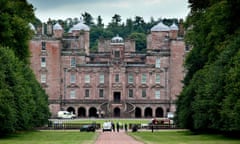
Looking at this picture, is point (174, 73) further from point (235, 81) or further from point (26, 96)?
point (235, 81)

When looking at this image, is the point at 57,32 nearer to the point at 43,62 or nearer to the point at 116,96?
the point at 43,62

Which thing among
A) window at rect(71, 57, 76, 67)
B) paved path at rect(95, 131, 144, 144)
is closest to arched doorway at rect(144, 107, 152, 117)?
window at rect(71, 57, 76, 67)

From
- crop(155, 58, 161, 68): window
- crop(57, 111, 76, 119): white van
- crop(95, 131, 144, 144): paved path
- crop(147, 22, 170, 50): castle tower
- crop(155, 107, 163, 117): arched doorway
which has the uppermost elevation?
crop(147, 22, 170, 50): castle tower

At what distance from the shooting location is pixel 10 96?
183 feet

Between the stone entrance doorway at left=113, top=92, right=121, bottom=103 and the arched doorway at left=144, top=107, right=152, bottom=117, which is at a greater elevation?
the stone entrance doorway at left=113, top=92, right=121, bottom=103

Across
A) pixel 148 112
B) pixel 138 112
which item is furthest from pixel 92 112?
pixel 148 112

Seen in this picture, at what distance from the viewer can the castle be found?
133000 millimetres

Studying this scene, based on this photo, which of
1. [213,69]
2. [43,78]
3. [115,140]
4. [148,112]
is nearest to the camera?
[115,140]

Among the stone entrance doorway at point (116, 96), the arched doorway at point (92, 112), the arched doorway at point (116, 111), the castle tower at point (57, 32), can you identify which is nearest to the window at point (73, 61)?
the castle tower at point (57, 32)

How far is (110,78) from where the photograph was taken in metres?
135

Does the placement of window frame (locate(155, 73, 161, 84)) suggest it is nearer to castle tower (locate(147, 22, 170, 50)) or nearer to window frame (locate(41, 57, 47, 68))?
castle tower (locate(147, 22, 170, 50))

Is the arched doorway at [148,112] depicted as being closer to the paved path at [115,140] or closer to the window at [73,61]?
the window at [73,61]

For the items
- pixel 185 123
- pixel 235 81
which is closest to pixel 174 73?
pixel 185 123

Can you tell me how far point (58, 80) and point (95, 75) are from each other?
608cm
